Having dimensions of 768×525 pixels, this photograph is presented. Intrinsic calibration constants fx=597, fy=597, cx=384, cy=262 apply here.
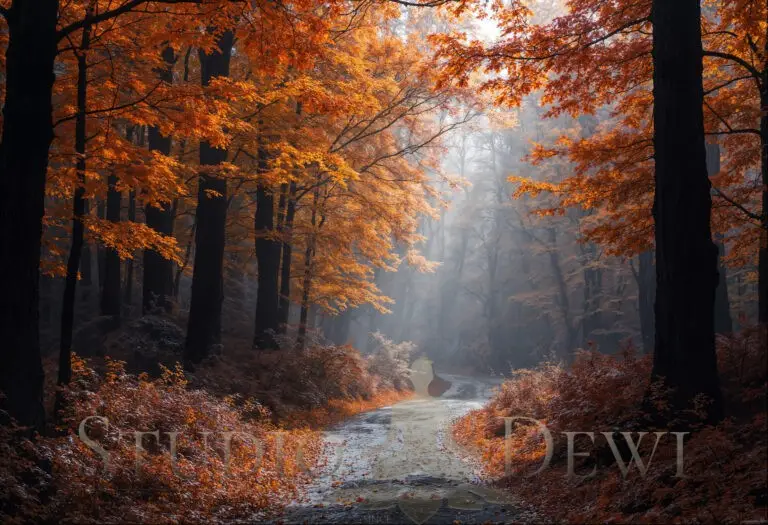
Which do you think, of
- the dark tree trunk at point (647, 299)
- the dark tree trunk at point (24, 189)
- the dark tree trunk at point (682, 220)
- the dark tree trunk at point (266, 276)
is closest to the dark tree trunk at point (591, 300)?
the dark tree trunk at point (647, 299)

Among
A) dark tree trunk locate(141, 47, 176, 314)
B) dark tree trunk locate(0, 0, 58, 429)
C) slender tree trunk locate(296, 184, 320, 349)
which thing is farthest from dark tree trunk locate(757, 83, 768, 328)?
dark tree trunk locate(141, 47, 176, 314)

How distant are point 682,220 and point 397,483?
5090mm

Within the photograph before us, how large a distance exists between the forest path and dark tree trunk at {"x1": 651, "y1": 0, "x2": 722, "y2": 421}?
8.75 ft

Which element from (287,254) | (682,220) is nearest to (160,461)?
(682,220)

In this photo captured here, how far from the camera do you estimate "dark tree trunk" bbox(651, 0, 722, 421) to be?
7242 millimetres

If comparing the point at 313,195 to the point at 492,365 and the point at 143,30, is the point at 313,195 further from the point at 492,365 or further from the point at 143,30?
the point at 492,365

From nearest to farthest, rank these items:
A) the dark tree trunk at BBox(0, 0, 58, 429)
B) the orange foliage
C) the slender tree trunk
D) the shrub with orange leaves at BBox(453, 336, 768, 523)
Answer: the shrub with orange leaves at BBox(453, 336, 768, 523) → the dark tree trunk at BBox(0, 0, 58, 429) → the orange foliage → the slender tree trunk

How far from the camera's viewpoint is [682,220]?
738 cm

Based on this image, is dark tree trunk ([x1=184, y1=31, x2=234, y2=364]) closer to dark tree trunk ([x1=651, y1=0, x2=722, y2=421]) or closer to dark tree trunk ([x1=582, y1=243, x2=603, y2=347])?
dark tree trunk ([x1=651, y1=0, x2=722, y2=421])

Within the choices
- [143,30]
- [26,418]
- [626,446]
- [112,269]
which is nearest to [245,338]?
[112,269]

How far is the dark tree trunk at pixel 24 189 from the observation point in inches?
260

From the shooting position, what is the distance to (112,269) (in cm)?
1859

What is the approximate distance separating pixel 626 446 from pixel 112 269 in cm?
1621

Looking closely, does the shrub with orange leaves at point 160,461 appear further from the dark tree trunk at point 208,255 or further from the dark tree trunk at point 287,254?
the dark tree trunk at point 287,254
